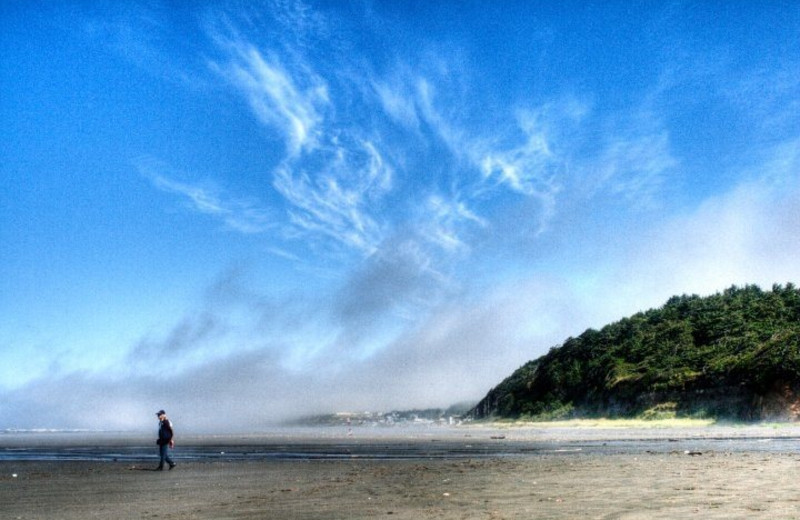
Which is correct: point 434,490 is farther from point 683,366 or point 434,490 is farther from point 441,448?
point 683,366

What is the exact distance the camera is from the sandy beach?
50.0 ft

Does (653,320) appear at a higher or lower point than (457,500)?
higher

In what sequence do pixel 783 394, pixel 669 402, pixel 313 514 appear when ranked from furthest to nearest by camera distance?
1. pixel 669 402
2. pixel 783 394
3. pixel 313 514

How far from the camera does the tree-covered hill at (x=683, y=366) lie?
84000 mm

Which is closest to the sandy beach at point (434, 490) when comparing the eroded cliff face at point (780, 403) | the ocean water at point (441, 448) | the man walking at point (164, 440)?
the man walking at point (164, 440)

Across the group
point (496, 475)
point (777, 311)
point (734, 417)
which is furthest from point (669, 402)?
point (496, 475)

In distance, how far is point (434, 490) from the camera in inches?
781

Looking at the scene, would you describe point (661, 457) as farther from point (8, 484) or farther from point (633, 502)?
point (8, 484)

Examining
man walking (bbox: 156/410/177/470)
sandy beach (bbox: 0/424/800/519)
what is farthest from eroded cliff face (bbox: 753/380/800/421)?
man walking (bbox: 156/410/177/470)

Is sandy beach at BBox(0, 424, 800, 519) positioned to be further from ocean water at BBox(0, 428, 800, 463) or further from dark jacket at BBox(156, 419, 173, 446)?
ocean water at BBox(0, 428, 800, 463)

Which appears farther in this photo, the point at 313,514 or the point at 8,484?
the point at 8,484

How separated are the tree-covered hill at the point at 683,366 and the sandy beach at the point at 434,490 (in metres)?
60.1

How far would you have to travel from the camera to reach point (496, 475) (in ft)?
78.2

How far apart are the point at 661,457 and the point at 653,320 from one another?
433 feet
